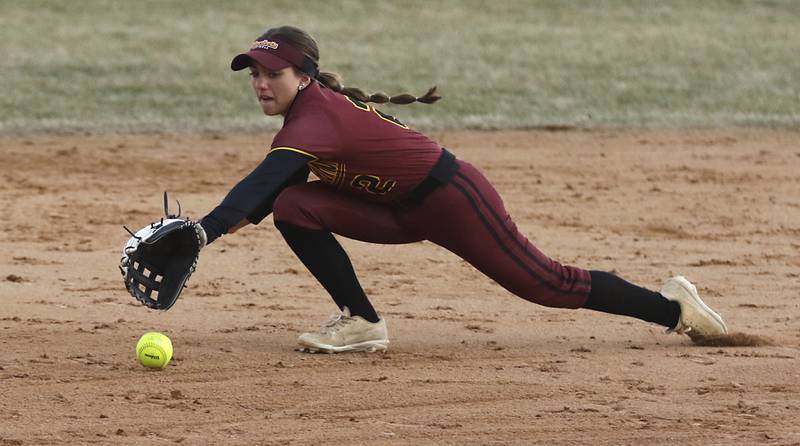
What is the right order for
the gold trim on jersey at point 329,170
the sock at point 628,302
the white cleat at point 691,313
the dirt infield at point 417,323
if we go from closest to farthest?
the dirt infield at point 417,323, the gold trim on jersey at point 329,170, the sock at point 628,302, the white cleat at point 691,313

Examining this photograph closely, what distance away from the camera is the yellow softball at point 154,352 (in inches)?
197

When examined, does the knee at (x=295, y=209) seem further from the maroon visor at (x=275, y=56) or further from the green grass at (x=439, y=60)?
the green grass at (x=439, y=60)

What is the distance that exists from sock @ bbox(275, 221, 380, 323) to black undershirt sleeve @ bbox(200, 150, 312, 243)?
16.5 inches

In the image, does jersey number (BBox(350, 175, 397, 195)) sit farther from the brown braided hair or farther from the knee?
the brown braided hair

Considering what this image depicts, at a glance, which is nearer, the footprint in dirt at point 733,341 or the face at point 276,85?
the face at point 276,85

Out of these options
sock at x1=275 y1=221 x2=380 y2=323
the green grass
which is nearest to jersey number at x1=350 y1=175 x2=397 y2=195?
sock at x1=275 y1=221 x2=380 y2=323

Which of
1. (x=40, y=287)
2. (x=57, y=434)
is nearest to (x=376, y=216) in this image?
(x=57, y=434)

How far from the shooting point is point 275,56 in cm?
491

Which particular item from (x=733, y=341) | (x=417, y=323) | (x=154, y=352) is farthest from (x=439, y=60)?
(x=154, y=352)

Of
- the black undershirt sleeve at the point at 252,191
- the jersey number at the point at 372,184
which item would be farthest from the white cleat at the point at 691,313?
the black undershirt sleeve at the point at 252,191

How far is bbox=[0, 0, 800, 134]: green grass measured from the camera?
461 inches

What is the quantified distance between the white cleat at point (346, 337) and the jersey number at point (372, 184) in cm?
57

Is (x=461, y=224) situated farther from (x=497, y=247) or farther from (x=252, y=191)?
(x=252, y=191)

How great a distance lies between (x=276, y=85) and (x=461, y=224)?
2.82ft
